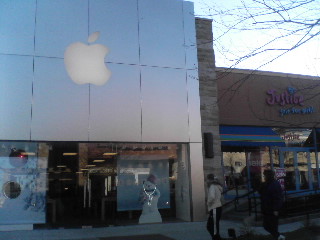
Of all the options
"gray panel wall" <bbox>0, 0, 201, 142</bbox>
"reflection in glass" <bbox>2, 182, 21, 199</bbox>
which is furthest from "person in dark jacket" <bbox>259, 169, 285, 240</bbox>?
"reflection in glass" <bbox>2, 182, 21, 199</bbox>

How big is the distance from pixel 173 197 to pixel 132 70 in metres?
4.47

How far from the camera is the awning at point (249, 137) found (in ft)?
51.5

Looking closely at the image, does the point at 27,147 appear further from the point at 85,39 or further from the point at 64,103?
the point at 85,39

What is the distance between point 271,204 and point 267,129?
8.92 metres

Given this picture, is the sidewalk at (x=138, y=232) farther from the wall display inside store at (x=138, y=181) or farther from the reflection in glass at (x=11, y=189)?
the reflection in glass at (x=11, y=189)

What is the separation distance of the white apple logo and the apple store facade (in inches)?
1.2

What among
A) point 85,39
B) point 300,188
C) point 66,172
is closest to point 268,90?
point 300,188

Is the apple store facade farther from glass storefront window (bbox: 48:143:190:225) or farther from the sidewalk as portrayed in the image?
the sidewalk

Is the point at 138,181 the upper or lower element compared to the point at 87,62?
lower

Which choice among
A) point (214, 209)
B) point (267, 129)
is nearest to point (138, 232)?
point (214, 209)

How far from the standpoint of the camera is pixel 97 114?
11828mm

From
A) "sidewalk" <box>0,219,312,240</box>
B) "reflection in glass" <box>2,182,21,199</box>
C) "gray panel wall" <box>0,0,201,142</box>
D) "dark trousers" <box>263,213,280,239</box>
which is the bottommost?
"sidewalk" <box>0,219,312,240</box>

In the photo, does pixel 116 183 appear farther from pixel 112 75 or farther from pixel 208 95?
pixel 208 95

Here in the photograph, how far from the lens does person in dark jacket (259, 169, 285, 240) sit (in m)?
8.48
